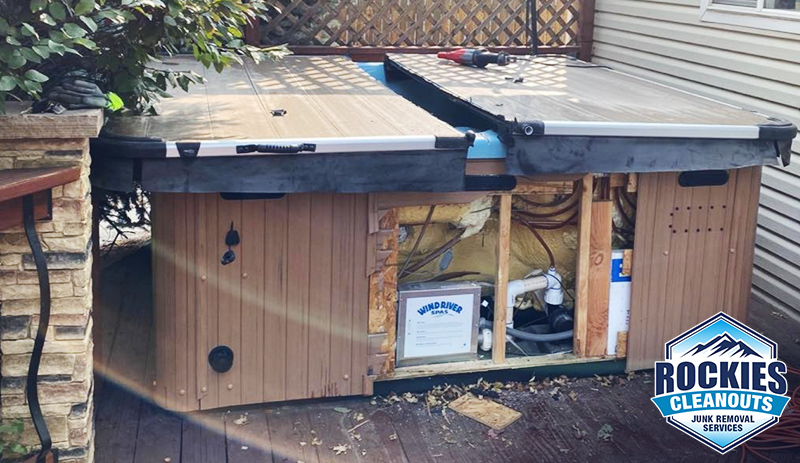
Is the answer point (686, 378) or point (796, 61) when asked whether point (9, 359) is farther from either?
point (796, 61)

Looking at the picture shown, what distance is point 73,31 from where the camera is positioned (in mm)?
2812

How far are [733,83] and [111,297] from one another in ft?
13.5

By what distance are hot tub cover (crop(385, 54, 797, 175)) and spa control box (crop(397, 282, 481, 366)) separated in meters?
0.70

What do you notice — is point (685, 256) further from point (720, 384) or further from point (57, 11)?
point (57, 11)

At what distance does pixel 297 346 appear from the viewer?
3.90 metres

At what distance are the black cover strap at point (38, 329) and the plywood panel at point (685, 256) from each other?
2.61m

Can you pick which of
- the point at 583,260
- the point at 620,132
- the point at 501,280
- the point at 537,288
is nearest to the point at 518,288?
the point at 537,288

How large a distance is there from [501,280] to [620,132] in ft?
2.81

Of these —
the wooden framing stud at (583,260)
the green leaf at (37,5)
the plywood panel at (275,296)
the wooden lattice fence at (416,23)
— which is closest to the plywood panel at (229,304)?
the plywood panel at (275,296)

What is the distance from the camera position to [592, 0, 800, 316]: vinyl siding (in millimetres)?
5340

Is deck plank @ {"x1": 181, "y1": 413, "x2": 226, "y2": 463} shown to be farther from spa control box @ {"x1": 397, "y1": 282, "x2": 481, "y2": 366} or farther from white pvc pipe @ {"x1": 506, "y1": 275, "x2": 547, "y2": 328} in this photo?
white pvc pipe @ {"x1": 506, "y1": 275, "x2": 547, "y2": 328}

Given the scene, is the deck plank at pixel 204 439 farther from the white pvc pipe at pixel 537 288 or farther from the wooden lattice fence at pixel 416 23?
the wooden lattice fence at pixel 416 23

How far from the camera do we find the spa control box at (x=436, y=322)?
4.12 metres

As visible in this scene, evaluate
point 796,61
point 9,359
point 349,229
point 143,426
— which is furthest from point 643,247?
point 9,359
